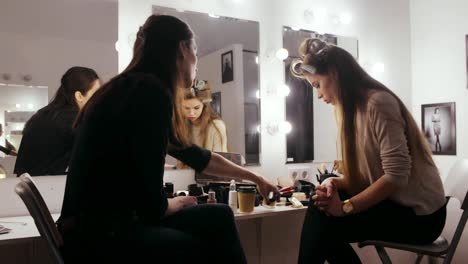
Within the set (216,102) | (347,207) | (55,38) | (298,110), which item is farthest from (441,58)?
(55,38)

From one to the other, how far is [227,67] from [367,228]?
98 centimetres

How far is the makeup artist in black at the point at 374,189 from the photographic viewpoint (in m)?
1.38

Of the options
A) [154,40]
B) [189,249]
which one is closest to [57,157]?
[154,40]

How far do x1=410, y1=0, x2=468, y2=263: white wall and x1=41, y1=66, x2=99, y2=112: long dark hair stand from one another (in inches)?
78.7

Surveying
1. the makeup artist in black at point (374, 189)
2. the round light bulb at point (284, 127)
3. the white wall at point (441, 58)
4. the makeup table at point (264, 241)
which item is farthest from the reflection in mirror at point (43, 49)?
the white wall at point (441, 58)

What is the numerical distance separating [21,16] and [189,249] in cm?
118

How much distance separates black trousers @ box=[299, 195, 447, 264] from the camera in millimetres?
1389

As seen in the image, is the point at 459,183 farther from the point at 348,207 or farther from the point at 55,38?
the point at 55,38

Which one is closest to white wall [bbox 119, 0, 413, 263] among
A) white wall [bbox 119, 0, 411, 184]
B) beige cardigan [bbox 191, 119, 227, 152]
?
white wall [bbox 119, 0, 411, 184]

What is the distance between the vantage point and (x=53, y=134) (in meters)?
1.59

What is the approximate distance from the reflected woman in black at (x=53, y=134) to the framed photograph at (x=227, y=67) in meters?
0.65

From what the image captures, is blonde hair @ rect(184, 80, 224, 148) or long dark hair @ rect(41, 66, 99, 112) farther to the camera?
blonde hair @ rect(184, 80, 224, 148)

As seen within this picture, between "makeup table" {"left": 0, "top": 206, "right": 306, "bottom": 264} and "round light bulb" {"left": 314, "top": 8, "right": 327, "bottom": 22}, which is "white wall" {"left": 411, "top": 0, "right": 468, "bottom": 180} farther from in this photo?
"makeup table" {"left": 0, "top": 206, "right": 306, "bottom": 264}

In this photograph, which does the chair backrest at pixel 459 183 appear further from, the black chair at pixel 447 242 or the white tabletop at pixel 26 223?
the white tabletop at pixel 26 223
